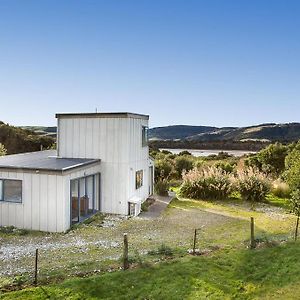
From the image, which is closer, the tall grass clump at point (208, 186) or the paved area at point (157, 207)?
the paved area at point (157, 207)

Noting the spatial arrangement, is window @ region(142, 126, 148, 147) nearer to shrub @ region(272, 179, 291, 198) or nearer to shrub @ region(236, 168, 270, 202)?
shrub @ region(236, 168, 270, 202)

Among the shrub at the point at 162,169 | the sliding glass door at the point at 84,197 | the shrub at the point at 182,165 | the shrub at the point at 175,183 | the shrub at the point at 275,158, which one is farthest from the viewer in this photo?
the shrub at the point at 182,165

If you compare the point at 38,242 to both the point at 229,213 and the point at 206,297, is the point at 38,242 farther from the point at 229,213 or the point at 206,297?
the point at 229,213

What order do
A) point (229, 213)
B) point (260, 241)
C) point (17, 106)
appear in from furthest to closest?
point (17, 106)
point (229, 213)
point (260, 241)

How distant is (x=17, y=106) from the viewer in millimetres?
29094

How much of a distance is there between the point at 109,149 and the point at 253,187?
7.63 meters

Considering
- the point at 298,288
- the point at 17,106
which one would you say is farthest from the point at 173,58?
the point at 298,288

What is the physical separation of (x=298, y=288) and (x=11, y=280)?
5665 millimetres

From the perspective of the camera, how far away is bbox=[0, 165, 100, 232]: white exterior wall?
37.7 ft

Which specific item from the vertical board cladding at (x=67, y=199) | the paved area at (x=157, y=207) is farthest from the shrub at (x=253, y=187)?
the vertical board cladding at (x=67, y=199)

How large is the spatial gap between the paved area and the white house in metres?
0.53

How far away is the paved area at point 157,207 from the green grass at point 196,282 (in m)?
5.90

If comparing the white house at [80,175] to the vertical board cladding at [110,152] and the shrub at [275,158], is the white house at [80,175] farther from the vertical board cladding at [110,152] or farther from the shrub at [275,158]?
the shrub at [275,158]

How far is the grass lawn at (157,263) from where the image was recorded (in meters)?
6.70
